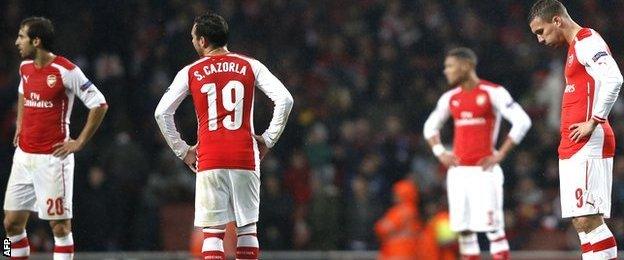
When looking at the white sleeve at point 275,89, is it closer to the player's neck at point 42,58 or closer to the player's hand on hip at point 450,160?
the player's neck at point 42,58

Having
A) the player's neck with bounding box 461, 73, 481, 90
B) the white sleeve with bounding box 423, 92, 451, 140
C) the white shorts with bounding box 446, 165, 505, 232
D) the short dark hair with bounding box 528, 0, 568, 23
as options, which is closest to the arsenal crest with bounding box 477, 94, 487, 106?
the player's neck with bounding box 461, 73, 481, 90

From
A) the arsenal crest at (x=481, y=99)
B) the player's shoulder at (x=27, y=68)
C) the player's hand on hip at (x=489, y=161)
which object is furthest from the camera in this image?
the arsenal crest at (x=481, y=99)

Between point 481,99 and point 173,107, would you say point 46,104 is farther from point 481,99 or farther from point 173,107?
point 481,99

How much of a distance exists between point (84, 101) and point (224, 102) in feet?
5.70

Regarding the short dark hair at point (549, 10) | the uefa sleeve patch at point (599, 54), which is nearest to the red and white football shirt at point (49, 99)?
the short dark hair at point (549, 10)

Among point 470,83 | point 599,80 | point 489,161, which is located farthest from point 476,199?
point 599,80

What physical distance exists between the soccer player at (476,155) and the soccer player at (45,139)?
3.61m

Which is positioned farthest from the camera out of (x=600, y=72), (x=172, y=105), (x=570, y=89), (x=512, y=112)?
(x=512, y=112)

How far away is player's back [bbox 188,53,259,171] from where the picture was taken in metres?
8.06

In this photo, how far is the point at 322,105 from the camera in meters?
16.7

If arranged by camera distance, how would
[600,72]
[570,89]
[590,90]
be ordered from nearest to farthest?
[600,72], [590,90], [570,89]

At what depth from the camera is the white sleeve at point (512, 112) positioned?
11.2 meters

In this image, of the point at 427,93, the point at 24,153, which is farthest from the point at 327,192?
the point at 24,153

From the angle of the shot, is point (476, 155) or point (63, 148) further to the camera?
point (476, 155)
